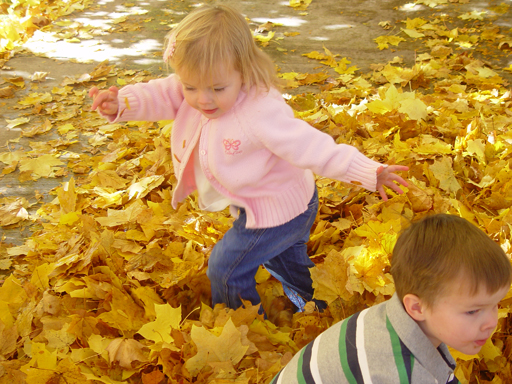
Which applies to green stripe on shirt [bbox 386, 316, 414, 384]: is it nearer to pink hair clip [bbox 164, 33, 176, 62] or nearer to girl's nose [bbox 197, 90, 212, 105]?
girl's nose [bbox 197, 90, 212, 105]

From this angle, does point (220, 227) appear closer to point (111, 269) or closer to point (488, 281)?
point (111, 269)

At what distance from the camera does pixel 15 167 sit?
295cm

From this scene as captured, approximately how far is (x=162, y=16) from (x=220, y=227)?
3897 millimetres

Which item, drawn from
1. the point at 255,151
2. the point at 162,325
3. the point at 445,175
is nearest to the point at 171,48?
the point at 255,151

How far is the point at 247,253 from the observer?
1.60 meters

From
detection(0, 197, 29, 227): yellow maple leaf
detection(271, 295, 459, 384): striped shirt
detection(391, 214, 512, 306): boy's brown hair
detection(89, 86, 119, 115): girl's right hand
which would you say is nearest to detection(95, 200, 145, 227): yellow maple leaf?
detection(0, 197, 29, 227): yellow maple leaf

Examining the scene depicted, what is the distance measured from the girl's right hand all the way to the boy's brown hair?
1112 millimetres

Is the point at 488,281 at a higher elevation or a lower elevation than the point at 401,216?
higher

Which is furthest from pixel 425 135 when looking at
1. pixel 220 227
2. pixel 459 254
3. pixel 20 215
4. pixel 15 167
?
pixel 15 167

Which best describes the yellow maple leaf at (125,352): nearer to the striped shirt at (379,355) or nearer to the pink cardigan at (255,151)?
the pink cardigan at (255,151)

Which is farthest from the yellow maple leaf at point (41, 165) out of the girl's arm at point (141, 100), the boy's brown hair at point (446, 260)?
the boy's brown hair at point (446, 260)

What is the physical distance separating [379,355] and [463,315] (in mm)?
209

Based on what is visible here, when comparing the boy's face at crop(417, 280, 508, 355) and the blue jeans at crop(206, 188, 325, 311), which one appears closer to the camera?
the boy's face at crop(417, 280, 508, 355)

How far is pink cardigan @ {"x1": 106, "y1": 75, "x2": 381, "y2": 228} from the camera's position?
1.40 m
